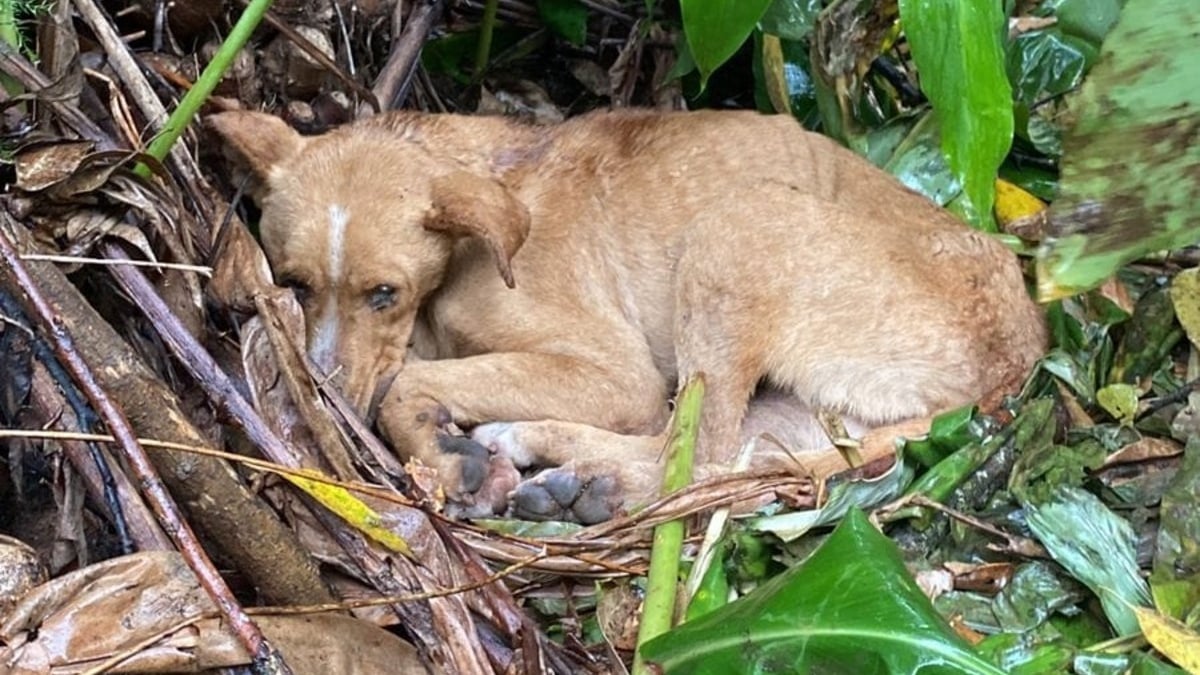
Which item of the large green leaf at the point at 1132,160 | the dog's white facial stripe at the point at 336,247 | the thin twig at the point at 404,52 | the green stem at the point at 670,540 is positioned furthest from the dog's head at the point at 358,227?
the large green leaf at the point at 1132,160

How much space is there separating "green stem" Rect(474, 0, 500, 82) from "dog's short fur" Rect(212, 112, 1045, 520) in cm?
61

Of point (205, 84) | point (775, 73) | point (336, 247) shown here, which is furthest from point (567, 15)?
point (205, 84)

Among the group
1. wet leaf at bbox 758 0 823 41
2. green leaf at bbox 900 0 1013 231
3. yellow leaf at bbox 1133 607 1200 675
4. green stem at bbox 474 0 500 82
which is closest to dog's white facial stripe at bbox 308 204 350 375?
green stem at bbox 474 0 500 82

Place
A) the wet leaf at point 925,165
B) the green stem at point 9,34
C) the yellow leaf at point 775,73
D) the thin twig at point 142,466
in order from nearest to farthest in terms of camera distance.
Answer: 1. the thin twig at point 142,466
2. the green stem at point 9,34
3. the wet leaf at point 925,165
4. the yellow leaf at point 775,73

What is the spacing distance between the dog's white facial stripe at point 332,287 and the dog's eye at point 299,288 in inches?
2.7

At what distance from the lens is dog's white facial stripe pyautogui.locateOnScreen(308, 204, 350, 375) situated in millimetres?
3568

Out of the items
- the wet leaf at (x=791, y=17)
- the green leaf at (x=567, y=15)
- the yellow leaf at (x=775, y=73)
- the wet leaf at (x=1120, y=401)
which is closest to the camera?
the wet leaf at (x=1120, y=401)

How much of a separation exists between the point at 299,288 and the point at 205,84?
2.81ft

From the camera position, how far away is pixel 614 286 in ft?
13.0

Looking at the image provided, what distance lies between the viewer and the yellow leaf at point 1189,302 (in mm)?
3383

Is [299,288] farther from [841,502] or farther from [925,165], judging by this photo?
[925,165]

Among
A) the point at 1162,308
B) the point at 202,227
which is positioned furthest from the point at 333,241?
the point at 1162,308

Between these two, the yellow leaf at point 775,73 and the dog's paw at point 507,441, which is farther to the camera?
the yellow leaf at point 775,73

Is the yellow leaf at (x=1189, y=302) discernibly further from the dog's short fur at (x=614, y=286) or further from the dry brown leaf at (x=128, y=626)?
the dry brown leaf at (x=128, y=626)
